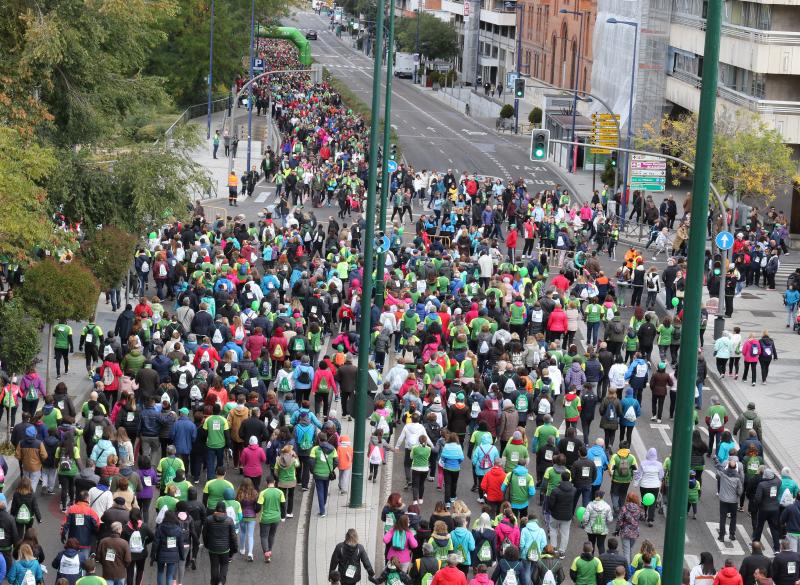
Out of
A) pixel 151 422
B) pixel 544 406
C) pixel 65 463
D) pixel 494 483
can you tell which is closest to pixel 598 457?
pixel 494 483

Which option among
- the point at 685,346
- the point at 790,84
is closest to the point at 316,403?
the point at 685,346

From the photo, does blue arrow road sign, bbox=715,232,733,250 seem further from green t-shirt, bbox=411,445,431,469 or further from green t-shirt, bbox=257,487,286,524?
green t-shirt, bbox=257,487,286,524

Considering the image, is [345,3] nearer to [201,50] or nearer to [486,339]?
[201,50]

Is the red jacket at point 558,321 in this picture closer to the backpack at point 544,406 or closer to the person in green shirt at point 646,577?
the backpack at point 544,406

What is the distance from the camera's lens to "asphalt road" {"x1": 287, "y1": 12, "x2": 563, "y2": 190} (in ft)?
228

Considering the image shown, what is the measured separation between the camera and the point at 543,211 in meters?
45.4

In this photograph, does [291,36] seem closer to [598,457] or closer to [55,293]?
[55,293]

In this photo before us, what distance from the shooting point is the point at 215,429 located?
21.1 meters

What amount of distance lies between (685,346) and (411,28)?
388 ft

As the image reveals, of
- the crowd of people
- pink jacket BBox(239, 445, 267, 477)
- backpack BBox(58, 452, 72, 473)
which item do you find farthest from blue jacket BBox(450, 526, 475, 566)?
backpack BBox(58, 452, 72, 473)

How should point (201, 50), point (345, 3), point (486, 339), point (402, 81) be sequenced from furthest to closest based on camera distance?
point (345, 3) < point (402, 81) < point (201, 50) < point (486, 339)

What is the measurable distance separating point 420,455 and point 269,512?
128 inches

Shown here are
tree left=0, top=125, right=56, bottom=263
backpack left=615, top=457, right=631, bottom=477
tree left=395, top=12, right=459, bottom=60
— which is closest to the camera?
backpack left=615, top=457, right=631, bottom=477

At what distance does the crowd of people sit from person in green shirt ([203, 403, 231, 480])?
0.11 ft
